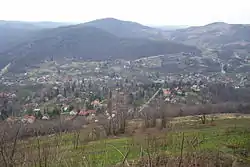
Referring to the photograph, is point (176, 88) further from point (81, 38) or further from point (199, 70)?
point (81, 38)

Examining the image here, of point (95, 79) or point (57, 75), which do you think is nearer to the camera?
point (95, 79)

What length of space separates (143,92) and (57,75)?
172 feet

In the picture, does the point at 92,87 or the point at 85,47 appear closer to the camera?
the point at 92,87

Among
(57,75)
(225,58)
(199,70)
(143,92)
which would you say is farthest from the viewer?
(225,58)

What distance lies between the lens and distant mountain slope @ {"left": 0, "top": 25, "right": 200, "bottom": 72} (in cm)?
16124

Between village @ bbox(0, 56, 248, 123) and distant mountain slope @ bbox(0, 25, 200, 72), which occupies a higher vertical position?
distant mountain slope @ bbox(0, 25, 200, 72)

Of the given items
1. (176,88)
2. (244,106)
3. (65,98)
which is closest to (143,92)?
(176,88)

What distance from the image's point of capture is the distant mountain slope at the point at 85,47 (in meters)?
161

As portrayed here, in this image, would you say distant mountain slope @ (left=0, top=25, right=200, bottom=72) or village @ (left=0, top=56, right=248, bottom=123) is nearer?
village @ (left=0, top=56, right=248, bottom=123)

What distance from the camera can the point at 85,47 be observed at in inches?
7160

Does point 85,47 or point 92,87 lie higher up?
point 85,47

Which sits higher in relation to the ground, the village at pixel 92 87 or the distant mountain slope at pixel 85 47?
the distant mountain slope at pixel 85 47

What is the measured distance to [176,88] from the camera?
8144 centimetres

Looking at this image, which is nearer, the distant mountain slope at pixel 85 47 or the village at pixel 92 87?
the village at pixel 92 87
